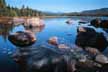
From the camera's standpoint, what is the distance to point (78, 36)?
425cm

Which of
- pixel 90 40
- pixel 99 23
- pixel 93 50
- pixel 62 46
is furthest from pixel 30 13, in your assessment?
pixel 99 23

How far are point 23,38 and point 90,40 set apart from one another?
1.27 metres

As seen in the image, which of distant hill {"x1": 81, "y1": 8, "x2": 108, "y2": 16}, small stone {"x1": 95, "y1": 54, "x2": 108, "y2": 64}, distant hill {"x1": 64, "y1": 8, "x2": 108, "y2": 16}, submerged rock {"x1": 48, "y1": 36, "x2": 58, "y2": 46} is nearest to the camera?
small stone {"x1": 95, "y1": 54, "x2": 108, "y2": 64}

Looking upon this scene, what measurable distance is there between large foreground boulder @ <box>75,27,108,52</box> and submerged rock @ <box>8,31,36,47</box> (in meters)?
0.90

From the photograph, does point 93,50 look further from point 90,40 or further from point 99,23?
point 99,23

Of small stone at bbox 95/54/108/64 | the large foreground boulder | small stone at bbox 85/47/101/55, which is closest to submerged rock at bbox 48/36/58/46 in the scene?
the large foreground boulder

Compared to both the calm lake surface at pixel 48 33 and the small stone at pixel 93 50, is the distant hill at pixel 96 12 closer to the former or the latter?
the calm lake surface at pixel 48 33

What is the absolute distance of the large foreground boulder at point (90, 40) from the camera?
3.97 m

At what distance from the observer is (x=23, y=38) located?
381 centimetres

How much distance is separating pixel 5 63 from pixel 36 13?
1.28 metres

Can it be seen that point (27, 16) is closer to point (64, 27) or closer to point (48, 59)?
point (64, 27)

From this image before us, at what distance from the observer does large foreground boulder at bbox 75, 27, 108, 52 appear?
3971 mm

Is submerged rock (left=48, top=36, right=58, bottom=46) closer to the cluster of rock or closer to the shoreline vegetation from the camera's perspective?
the shoreline vegetation

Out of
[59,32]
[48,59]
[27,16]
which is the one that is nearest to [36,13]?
[27,16]
